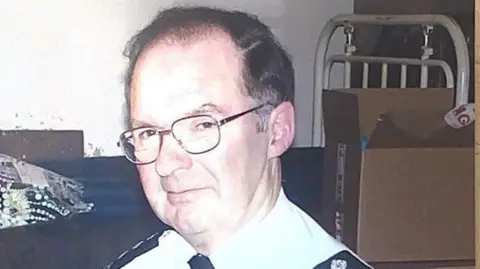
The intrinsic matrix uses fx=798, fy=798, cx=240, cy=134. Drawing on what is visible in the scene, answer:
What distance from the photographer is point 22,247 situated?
0.83 m

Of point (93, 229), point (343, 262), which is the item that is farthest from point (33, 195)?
point (343, 262)

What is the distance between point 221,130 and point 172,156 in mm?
55

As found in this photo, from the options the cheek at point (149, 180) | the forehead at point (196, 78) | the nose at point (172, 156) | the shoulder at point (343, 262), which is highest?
the forehead at point (196, 78)

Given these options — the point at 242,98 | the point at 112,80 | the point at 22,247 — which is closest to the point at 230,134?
the point at 242,98

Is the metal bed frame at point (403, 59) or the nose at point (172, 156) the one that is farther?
the metal bed frame at point (403, 59)

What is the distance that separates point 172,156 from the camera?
794 mm

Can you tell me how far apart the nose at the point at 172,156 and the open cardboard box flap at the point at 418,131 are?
0.69ft

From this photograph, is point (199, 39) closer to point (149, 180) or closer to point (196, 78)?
point (196, 78)

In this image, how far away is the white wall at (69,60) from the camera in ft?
2.73

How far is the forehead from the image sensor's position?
0.79m

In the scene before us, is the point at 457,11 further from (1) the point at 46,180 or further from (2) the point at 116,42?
(1) the point at 46,180

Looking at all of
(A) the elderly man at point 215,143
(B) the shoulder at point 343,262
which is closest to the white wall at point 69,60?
(A) the elderly man at point 215,143

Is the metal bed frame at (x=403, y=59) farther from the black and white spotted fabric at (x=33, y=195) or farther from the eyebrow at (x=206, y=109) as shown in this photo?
the black and white spotted fabric at (x=33, y=195)

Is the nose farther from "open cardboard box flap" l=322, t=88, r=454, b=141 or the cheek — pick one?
"open cardboard box flap" l=322, t=88, r=454, b=141
